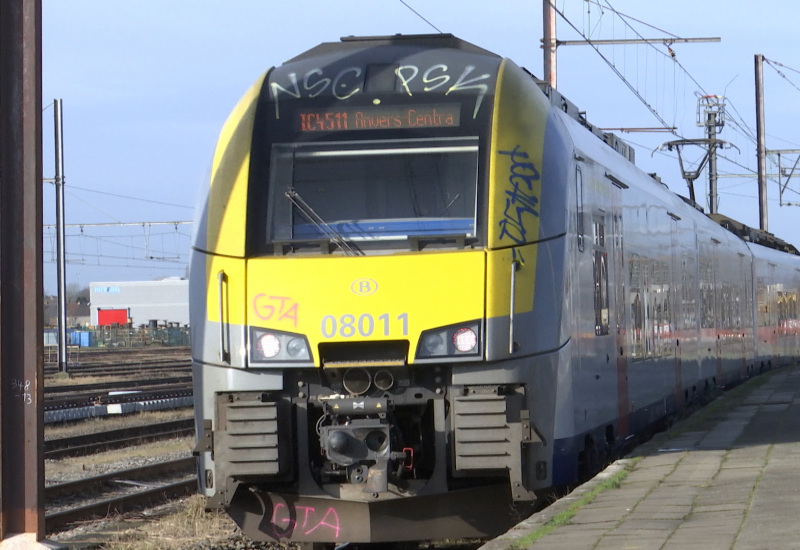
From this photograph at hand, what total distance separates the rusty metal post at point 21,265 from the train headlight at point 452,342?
2.44 m

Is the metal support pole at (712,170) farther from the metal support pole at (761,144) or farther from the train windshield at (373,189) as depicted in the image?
the train windshield at (373,189)

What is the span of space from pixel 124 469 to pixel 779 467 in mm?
7507

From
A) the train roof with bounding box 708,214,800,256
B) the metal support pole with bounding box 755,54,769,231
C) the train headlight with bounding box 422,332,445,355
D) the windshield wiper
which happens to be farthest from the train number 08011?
the metal support pole with bounding box 755,54,769,231

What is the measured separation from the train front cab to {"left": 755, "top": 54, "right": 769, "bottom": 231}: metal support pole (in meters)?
30.9

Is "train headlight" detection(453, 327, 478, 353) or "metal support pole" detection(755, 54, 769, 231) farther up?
"metal support pole" detection(755, 54, 769, 231)

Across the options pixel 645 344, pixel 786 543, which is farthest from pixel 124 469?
pixel 786 543

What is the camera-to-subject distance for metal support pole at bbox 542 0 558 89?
19562 millimetres

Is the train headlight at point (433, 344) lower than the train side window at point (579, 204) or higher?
lower

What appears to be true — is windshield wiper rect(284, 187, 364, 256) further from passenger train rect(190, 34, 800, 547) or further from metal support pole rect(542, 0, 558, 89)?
metal support pole rect(542, 0, 558, 89)

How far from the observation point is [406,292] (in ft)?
26.4

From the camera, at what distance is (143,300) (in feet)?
318

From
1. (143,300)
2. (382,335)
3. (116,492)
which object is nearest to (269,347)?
(382,335)

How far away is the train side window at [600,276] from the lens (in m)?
9.93

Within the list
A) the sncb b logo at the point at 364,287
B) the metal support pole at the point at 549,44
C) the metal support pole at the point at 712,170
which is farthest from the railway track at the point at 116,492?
the metal support pole at the point at 712,170
